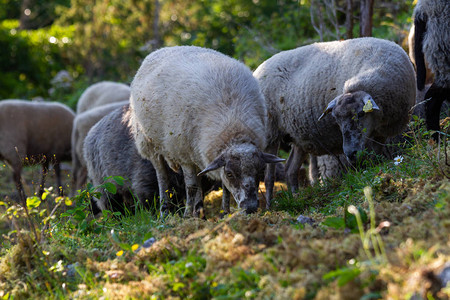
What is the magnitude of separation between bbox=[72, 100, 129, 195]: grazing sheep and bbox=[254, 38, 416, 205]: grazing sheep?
132 inches

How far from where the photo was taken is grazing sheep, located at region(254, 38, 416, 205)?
487 centimetres

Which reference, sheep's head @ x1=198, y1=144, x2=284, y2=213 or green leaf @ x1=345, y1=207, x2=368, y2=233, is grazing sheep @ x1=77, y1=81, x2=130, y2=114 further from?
green leaf @ x1=345, y1=207, x2=368, y2=233

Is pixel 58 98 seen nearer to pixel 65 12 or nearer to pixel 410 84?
pixel 65 12

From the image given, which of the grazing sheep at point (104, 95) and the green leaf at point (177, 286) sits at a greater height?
the green leaf at point (177, 286)

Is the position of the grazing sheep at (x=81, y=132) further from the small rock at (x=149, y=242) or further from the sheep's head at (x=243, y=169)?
the small rock at (x=149, y=242)

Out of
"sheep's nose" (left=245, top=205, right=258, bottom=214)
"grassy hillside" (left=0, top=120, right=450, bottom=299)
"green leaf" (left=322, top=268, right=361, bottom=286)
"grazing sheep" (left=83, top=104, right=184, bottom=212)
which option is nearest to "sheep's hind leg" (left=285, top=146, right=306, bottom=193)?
"grazing sheep" (left=83, top=104, right=184, bottom=212)

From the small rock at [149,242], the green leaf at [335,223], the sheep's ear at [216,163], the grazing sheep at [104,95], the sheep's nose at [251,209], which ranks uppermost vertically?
the green leaf at [335,223]

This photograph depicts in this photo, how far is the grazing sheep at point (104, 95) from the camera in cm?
1063

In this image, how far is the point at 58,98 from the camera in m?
17.5

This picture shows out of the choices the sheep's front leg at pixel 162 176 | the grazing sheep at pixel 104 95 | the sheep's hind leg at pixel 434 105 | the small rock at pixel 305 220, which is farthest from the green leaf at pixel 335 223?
the grazing sheep at pixel 104 95

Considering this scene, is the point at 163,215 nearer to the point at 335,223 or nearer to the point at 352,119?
the point at 352,119

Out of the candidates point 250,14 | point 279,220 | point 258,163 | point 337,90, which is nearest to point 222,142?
point 258,163

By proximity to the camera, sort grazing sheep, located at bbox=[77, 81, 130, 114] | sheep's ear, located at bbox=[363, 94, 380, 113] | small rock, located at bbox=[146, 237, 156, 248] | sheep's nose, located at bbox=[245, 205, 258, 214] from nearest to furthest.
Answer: small rock, located at bbox=[146, 237, 156, 248], sheep's nose, located at bbox=[245, 205, 258, 214], sheep's ear, located at bbox=[363, 94, 380, 113], grazing sheep, located at bbox=[77, 81, 130, 114]

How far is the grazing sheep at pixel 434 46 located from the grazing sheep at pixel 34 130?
659 centimetres
